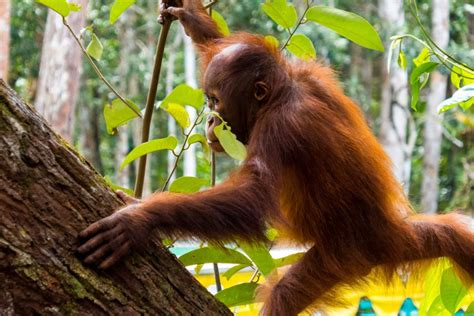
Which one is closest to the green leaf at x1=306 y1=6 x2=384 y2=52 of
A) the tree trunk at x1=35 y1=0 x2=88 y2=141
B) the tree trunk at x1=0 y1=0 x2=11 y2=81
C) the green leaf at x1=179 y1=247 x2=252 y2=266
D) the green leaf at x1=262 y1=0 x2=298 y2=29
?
the green leaf at x1=262 y1=0 x2=298 y2=29

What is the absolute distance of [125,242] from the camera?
1.48m

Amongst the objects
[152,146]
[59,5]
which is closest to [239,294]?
[152,146]

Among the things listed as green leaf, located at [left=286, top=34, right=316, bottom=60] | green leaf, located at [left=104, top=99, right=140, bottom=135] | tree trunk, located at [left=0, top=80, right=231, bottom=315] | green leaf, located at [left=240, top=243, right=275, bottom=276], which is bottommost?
green leaf, located at [left=240, top=243, right=275, bottom=276]

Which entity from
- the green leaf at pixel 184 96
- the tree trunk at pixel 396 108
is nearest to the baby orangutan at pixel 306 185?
the green leaf at pixel 184 96

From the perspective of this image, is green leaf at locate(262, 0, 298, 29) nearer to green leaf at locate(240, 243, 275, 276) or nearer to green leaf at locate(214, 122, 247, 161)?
green leaf at locate(214, 122, 247, 161)

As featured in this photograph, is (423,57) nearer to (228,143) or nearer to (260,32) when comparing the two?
(228,143)

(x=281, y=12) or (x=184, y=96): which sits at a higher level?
(x=281, y=12)

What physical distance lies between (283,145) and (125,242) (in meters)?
0.77

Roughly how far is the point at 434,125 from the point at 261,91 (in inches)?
409

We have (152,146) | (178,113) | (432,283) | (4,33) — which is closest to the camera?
(152,146)

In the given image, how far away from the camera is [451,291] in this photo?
2178 mm

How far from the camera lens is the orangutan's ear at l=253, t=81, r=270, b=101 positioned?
2381 mm

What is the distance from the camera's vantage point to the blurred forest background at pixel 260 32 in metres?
9.86

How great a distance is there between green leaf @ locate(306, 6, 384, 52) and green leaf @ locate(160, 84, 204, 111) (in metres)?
0.37
